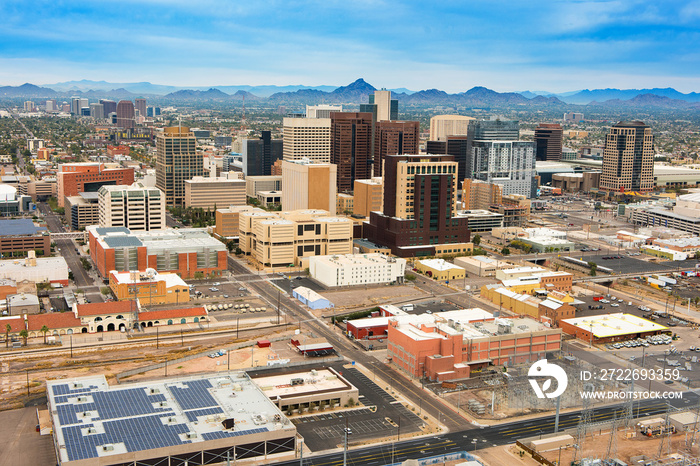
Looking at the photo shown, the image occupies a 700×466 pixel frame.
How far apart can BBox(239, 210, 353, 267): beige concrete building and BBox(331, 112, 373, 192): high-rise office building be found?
158ft

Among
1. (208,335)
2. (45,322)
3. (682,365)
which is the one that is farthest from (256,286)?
(682,365)

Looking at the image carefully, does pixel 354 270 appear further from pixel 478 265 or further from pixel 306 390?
pixel 306 390

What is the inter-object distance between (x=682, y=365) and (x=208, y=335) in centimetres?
3867

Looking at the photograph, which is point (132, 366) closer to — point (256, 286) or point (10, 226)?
point (256, 286)

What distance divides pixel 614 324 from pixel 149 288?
143ft

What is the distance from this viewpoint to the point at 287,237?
86.6 meters

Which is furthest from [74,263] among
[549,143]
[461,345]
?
[549,143]

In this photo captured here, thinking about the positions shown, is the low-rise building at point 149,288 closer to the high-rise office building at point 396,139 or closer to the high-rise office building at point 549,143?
the high-rise office building at point 396,139

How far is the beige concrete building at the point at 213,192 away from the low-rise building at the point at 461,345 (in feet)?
221

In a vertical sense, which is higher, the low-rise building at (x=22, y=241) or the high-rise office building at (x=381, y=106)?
the high-rise office building at (x=381, y=106)

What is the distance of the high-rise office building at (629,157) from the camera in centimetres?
14725

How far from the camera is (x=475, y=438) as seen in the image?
44.2 m

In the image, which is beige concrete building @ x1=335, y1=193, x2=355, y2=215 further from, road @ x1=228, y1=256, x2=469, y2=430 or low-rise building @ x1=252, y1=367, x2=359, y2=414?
low-rise building @ x1=252, y1=367, x2=359, y2=414

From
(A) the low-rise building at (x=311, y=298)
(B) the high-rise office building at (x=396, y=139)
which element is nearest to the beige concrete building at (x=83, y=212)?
(A) the low-rise building at (x=311, y=298)
